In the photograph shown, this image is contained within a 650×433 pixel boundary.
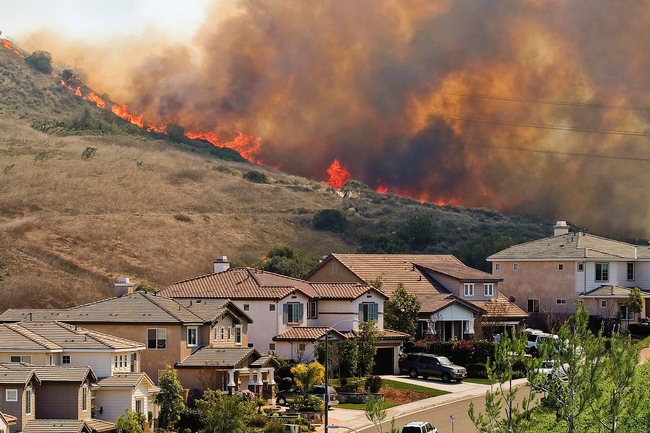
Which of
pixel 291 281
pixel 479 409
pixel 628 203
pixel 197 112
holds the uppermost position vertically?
pixel 197 112

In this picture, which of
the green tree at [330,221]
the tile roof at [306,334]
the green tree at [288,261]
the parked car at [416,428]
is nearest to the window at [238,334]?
the tile roof at [306,334]

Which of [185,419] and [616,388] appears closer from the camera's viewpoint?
[616,388]

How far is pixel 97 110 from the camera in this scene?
17675 centimetres

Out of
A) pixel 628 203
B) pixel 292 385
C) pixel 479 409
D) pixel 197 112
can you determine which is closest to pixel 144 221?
pixel 197 112

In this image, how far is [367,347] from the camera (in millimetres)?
73625

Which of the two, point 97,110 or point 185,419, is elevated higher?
point 97,110

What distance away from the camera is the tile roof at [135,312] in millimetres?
65125

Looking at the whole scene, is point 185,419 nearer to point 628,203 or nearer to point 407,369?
point 407,369

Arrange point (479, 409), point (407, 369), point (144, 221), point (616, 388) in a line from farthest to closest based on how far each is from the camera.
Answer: point (144, 221) → point (407, 369) → point (479, 409) → point (616, 388)

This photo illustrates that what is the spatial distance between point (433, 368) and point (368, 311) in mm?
7068

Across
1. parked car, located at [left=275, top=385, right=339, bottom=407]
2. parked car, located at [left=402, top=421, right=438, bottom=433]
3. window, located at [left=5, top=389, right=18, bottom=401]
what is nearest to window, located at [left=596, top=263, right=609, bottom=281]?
parked car, located at [left=275, top=385, right=339, bottom=407]

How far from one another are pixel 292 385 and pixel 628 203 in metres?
69.9

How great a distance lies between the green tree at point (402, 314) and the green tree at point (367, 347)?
300 inches

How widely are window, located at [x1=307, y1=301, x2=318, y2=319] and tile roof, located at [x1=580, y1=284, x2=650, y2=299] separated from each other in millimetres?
23566
